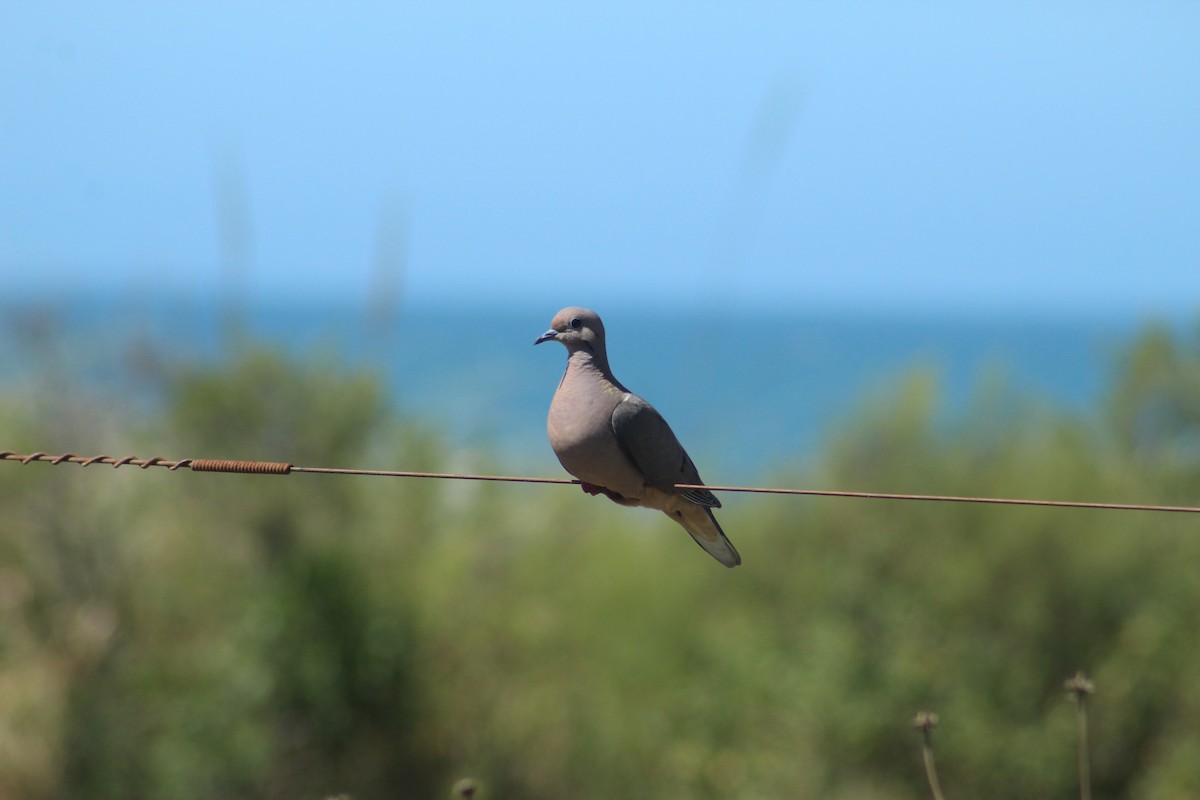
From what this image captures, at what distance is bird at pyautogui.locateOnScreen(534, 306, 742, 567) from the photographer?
176 inches

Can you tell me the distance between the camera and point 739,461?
1498cm

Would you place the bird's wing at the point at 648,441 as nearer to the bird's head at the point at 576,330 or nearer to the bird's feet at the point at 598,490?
the bird's feet at the point at 598,490

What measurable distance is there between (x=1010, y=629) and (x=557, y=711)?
17.2 ft

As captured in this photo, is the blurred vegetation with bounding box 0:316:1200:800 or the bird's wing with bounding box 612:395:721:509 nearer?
the bird's wing with bounding box 612:395:721:509

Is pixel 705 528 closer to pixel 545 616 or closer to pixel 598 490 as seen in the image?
pixel 598 490

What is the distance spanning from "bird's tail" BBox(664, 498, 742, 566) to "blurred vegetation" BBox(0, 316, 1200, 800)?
7.58 metres

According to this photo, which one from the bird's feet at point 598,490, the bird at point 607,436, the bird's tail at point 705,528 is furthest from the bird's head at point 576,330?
the bird's tail at point 705,528

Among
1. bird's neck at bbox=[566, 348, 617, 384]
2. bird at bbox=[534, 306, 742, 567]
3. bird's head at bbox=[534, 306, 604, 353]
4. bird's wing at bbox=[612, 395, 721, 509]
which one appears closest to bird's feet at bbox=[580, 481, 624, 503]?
bird at bbox=[534, 306, 742, 567]

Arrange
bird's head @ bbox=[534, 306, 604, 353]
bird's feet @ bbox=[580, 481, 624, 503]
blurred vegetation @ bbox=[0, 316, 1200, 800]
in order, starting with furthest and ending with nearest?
blurred vegetation @ bbox=[0, 316, 1200, 800], bird's head @ bbox=[534, 306, 604, 353], bird's feet @ bbox=[580, 481, 624, 503]

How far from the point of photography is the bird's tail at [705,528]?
15.8ft

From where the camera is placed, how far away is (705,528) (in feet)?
16.1

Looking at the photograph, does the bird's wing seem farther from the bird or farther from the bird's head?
the bird's head

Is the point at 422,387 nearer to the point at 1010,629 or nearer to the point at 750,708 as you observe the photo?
the point at 750,708

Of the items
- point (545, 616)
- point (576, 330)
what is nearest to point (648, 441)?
point (576, 330)
